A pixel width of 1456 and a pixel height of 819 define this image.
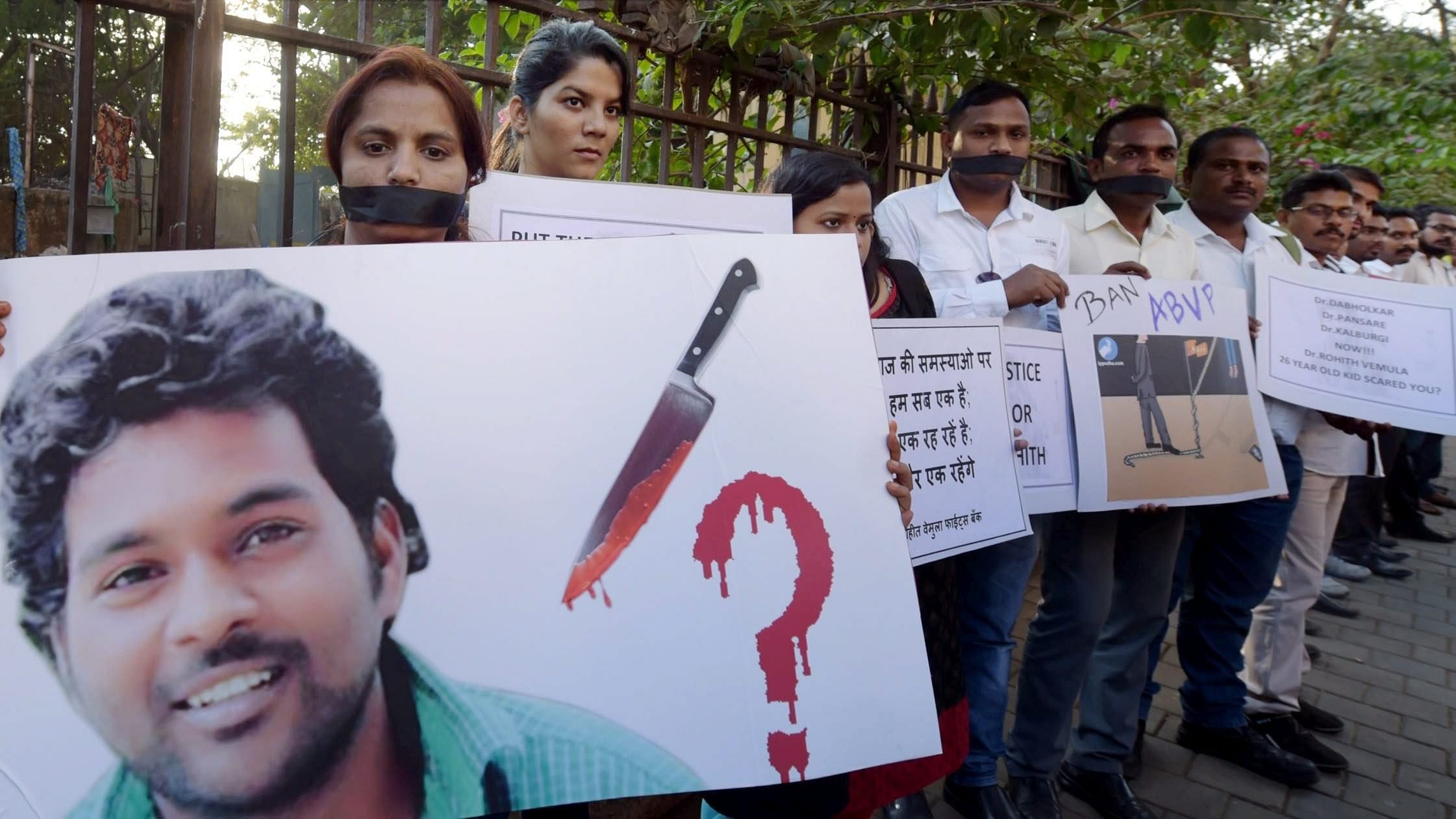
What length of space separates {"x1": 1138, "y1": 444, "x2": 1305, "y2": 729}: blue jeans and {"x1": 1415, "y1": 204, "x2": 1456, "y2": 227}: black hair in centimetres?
471

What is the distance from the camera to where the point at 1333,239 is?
371cm

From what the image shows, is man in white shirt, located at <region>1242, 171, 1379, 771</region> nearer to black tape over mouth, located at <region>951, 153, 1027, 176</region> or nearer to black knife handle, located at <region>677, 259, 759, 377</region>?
black tape over mouth, located at <region>951, 153, 1027, 176</region>

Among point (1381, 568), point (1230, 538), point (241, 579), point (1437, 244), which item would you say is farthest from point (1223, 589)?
point (1437, 244)

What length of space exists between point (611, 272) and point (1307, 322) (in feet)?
8.47

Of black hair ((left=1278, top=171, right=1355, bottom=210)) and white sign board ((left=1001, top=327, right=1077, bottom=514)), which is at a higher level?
black hair ((left=1278, top=171, right=1355, bottom=210))

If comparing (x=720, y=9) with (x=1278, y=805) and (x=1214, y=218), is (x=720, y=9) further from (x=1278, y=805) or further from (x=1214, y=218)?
(x=1278, y=805)

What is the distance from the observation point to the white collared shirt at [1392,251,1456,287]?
5867mm

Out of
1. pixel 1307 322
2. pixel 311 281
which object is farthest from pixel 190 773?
pixel 1307 322

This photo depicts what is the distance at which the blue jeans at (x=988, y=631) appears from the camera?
260 centimetres

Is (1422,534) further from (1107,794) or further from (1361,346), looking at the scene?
(1107,794)

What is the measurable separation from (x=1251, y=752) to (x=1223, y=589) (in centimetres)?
57

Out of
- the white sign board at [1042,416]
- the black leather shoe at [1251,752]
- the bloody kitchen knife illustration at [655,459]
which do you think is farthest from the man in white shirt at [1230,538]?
the bloody kitchen knife illustration at [655,459]

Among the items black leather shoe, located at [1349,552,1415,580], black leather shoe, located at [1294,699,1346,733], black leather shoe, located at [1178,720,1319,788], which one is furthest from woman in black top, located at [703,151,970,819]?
black leather shoe, located at [1349,552,1415,580]

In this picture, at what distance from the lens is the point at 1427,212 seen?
265 inches
